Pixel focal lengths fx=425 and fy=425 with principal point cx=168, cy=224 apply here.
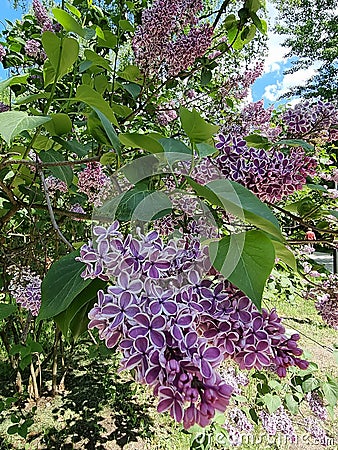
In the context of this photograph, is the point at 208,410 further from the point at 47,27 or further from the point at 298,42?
the point at 298,42

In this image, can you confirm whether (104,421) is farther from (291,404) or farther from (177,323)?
(177,323)

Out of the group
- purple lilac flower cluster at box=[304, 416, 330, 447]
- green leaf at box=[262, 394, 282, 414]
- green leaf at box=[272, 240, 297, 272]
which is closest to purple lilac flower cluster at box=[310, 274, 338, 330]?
green leaf at box=[262, 394, 282, 414]

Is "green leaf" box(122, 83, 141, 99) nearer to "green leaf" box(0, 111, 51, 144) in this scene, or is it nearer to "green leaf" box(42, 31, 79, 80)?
"green leaf" box(42, 31, 79, 80)

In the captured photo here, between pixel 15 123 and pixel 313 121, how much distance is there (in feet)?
2.07

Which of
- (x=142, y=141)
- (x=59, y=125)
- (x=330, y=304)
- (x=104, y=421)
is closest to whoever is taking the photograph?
(x=142, y=141)

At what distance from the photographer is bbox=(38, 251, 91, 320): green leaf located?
42cm

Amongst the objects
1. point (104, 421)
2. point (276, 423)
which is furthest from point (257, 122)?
point (104, 421)

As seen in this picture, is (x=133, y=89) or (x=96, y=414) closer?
(x=133, y=89)

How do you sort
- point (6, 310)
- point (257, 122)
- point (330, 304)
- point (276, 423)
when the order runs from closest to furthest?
point (6, 310)
point (330, 304)
point (257, 122)
point (276, 423)

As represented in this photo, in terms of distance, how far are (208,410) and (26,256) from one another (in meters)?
1.12

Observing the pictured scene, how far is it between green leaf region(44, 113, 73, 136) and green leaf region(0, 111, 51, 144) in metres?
0.16

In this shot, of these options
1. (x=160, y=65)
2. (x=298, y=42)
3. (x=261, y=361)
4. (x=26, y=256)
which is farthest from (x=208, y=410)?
(x=298, y=42)

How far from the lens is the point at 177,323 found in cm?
35

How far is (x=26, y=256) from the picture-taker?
53.6 inches
